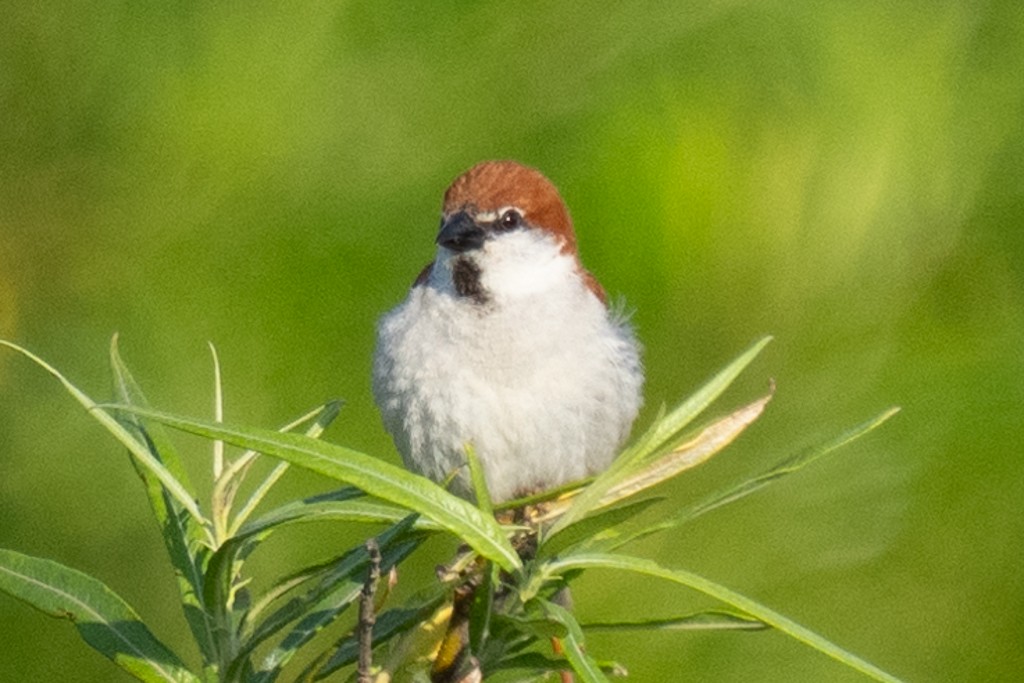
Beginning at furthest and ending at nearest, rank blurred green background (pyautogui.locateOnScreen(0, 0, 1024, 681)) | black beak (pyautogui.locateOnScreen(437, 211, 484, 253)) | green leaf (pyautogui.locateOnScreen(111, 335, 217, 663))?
black beak (pyautogui.locateOnScreen(437, 211, 484, 253)) → blurred green background (pyautogui.locateOnScreen(0, 0, 1024, 681)) → green leaf (pyautogui.locateOnScreen(111, 335, 217, 663))

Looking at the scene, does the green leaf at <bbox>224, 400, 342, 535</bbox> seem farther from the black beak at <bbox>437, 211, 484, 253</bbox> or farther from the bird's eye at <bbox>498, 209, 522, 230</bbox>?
the bird's eye at <bbox>498, 209, 522, 230</bbox>

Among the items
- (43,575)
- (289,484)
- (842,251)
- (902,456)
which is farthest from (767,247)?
(43,575)

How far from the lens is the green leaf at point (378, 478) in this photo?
154 cm

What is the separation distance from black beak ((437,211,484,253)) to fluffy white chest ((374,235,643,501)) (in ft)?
0.19

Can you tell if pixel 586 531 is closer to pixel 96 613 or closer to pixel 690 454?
pixel 690 454

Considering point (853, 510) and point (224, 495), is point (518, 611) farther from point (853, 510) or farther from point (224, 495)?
point (853, 510)

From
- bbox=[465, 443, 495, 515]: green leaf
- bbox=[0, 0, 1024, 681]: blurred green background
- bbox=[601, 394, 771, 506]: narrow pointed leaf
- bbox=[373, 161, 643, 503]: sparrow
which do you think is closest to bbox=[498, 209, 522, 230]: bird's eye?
bbox=[373, 161, 643, 503]: sparrow

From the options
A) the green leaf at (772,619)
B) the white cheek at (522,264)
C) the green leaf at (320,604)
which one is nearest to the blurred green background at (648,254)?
the white cheek at (522,264)

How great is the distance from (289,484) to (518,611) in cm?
128

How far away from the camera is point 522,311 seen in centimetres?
336

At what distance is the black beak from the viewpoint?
3.24m

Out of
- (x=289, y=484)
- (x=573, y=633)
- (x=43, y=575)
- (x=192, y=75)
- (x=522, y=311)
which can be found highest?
(x=192, y=75)

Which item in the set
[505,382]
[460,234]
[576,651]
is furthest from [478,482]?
[460,234]

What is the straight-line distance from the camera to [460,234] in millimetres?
3273
